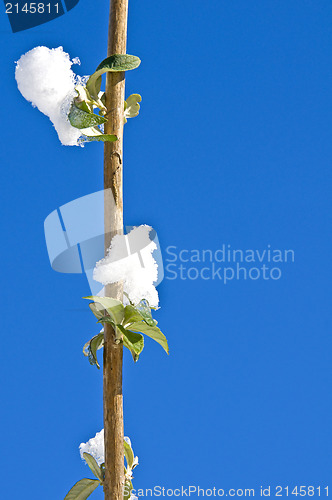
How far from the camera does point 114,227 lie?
Result: 718 millimetres

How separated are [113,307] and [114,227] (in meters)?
0.11

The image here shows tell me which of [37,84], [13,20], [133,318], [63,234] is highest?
[13,20]

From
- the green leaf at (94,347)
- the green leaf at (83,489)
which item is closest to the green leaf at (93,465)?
the green leaf at (83,489)

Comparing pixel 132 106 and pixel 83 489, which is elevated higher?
pixel 132 106

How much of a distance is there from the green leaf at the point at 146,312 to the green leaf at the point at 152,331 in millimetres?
16

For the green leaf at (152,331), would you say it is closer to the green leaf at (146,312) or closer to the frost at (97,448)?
the green leaf at (146,312)

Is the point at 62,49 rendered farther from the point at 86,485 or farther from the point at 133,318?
the point at 86,485

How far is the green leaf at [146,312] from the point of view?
0.68m

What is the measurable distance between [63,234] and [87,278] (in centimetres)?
8

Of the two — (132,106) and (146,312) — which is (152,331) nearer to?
(146,312)

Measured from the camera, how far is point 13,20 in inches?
42.9

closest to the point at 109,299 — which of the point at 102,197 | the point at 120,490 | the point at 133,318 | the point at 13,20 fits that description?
the point at 133,318

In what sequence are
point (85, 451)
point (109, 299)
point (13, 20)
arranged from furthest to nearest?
1. point (13, 20)
2. point (85, 451)
3. point (109, 299)

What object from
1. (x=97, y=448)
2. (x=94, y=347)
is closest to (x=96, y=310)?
(x=94, y=347)
